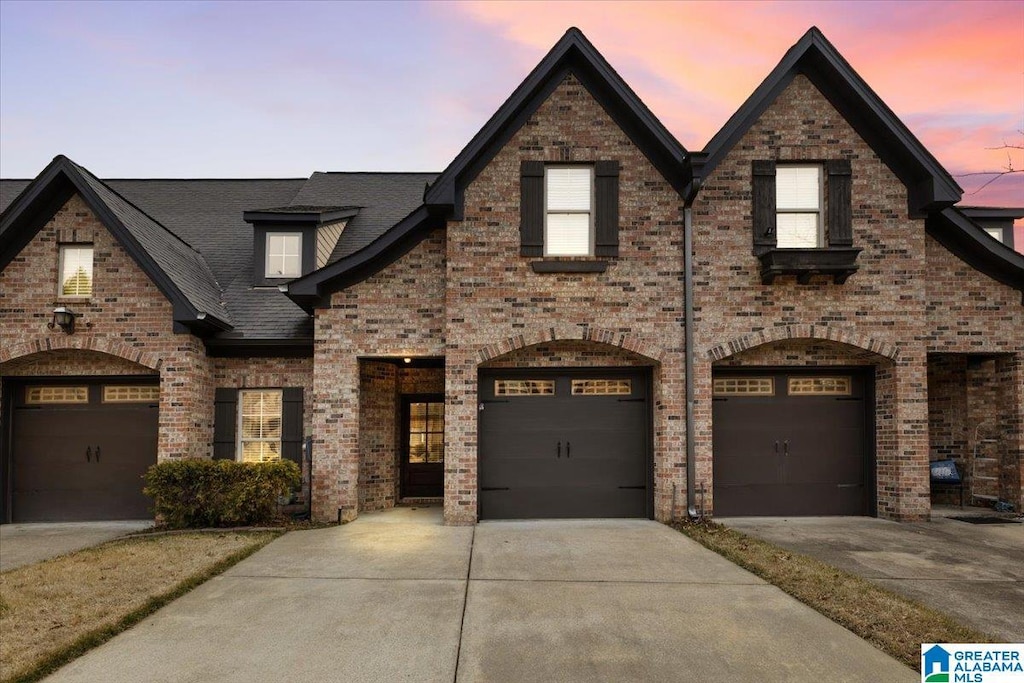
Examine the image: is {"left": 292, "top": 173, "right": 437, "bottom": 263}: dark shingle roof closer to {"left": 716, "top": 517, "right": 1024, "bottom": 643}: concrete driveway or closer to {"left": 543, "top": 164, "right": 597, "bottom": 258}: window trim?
{"left": 543, "top": 164, "right": 597, "bottom": 258}: window trim

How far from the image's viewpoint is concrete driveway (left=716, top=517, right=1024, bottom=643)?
584 cm

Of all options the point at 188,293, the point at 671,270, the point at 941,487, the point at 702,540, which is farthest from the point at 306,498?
the point at 941,487

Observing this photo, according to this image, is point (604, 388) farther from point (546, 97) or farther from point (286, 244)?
point (286, 244)

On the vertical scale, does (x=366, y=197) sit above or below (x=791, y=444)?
above

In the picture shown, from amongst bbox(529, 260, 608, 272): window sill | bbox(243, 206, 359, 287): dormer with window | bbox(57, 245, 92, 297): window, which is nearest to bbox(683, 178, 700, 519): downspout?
bbox(529, 260, 608, 272): window sill

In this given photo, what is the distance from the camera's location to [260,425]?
1111 cm

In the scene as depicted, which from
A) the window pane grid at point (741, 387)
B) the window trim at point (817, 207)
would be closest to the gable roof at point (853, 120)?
the window trim at point (817, 207)

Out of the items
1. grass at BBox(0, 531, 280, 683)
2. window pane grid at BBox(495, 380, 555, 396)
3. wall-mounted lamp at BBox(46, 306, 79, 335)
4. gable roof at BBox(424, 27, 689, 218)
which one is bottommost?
grass at BBox(0, 531, 280, 683)

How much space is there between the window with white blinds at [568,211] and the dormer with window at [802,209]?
292 cm

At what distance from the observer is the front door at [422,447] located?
12000mm

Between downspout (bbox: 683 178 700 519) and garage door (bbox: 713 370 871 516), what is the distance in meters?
0.95

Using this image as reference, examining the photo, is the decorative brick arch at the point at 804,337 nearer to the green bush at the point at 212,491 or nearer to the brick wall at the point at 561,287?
the brick wall at the point at 561,287

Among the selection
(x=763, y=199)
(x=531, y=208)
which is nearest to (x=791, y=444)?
(x=763, y=199)

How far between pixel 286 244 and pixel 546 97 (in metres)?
6.54
